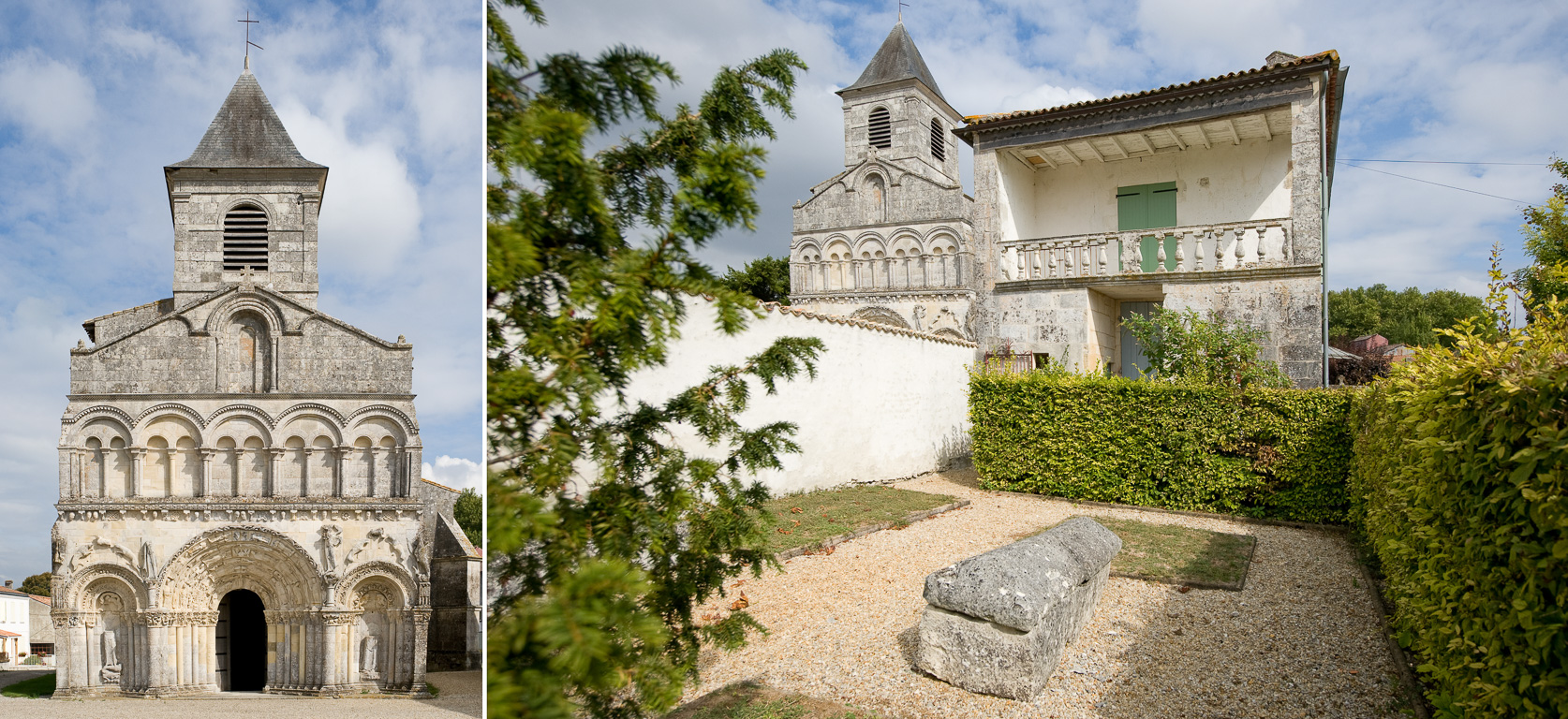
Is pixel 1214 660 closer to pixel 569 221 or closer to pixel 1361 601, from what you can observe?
pixel 1361 601

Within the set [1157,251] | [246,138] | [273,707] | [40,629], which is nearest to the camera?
[40,629]

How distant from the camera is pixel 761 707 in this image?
3961mm

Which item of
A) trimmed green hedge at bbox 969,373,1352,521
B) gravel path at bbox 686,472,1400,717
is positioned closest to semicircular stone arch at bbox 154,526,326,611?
gravel path at bbox 686,472,1400,717

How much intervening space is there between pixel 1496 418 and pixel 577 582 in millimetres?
3139

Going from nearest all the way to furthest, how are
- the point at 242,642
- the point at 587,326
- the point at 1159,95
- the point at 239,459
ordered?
the point at 587,326 → the point at 239,459 → the point at 242,642 → the point at 1159,95

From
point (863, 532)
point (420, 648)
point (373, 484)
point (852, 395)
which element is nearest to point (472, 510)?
point (420, 648)

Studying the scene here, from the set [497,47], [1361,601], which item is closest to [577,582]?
[497,47]

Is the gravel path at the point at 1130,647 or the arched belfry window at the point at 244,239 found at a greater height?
the arched belfry window at the point at 244,239

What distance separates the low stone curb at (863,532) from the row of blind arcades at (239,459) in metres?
2.93

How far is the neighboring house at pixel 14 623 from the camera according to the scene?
2.43 meters

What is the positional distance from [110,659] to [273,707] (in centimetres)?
77

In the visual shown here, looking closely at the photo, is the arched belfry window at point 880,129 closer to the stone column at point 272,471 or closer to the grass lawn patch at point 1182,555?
the grass lawn patch at point 1182,555

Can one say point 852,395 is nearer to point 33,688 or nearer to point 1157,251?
point 1157,251

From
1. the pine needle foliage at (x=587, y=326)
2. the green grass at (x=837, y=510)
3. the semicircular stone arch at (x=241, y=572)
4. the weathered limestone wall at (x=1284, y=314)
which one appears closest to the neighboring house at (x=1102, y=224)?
the weathered limestone wall at (x=1284, y=314)
